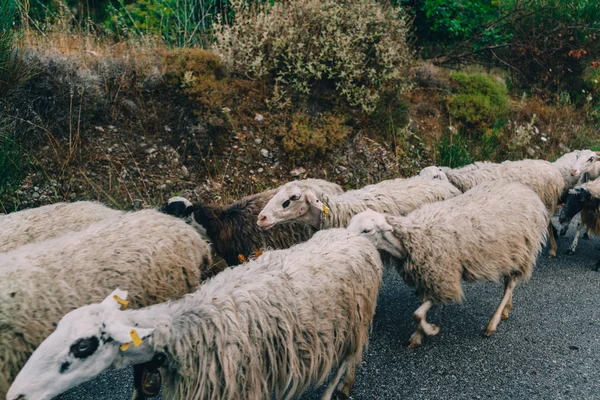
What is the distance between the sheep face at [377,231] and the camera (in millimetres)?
3842

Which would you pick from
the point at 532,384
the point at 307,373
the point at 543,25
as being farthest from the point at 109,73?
the point at 543,25

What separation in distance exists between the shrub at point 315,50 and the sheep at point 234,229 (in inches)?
124

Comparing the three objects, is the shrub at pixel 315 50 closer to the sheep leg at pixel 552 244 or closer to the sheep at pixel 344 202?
the sheep at pixel 344 202

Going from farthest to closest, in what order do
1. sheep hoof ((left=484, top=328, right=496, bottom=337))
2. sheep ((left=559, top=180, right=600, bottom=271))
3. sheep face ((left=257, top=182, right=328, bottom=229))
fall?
sheep ((left=559, top=180, right=600, bottom=271))
sheep face ((left=257, top=182, right=328, bottom=229))
sheep hoof ((left=484, top=328, right=496, bottom=337))

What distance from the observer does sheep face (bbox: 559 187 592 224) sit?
589 centimetres

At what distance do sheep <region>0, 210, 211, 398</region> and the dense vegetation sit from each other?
8.42 feet

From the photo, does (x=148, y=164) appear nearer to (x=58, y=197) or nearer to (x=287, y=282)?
(x=58, y=197)

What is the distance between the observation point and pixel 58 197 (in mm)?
6000

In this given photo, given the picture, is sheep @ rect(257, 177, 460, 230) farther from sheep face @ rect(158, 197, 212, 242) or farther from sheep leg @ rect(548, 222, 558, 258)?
sheep leg @ rect(548, 222, 558, 258)

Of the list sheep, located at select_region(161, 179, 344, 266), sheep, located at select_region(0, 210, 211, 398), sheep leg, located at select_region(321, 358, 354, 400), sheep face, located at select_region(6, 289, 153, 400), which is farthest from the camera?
sheep, located at select_region(161, 179, 344, 266)

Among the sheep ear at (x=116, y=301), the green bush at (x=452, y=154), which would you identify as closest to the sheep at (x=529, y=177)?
the green bush at (x=452, y=154)

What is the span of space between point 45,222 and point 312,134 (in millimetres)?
4211

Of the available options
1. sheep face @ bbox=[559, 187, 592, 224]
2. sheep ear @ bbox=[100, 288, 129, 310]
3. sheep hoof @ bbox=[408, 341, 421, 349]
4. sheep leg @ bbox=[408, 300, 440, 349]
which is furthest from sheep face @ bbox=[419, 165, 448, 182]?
sheep ear @ bbox=[100, 288, 129, 310]

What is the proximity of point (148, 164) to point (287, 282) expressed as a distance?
14.7ft
